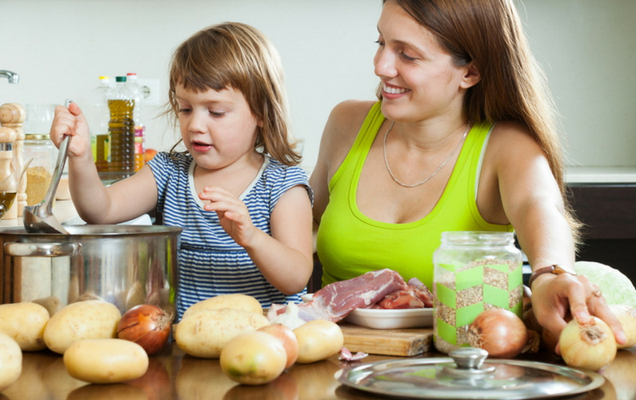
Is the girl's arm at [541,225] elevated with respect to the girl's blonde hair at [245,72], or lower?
lower

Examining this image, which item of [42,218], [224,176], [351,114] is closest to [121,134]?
[351,114]

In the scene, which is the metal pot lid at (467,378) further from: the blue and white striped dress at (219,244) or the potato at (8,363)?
the blue and white striped dress at (219,244)

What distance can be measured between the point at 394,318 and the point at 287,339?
23 cm

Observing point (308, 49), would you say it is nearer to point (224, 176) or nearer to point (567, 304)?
point (224, 176)

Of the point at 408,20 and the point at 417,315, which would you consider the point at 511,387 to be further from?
the point at 408,20

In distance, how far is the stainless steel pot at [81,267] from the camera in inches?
33.5

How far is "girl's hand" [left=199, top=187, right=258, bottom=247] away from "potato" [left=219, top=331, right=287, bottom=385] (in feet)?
1.04

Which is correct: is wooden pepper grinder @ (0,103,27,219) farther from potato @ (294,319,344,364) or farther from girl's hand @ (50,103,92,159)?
potato @ (294,319,344,364)

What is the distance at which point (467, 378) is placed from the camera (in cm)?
70

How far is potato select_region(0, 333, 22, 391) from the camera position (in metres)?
0.70

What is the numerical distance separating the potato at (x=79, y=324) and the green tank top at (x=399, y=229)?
748 millimetres

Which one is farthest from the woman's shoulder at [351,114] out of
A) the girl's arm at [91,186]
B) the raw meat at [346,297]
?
the raw meat at [346,297]

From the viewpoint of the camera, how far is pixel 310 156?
3.30 metres

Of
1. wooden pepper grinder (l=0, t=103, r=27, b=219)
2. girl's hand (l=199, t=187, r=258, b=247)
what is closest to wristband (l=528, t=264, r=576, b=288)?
girl's hand (l=199, t=187, r=258, b=247)
